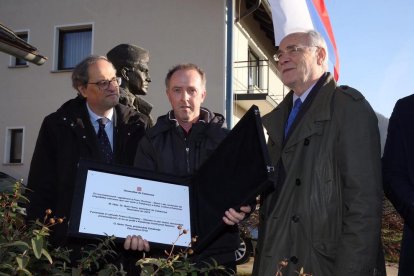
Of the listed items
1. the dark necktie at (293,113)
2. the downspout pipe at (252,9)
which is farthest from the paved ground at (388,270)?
the downspout pipe at (252,9)

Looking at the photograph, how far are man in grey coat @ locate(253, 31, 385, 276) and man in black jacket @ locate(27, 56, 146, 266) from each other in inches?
46.3

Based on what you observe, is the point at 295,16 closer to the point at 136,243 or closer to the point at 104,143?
the point at 104,143

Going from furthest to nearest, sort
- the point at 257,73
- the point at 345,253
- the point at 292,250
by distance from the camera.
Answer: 1. the point at 257,73
2. the point at 292,250
3. the point at 345,253

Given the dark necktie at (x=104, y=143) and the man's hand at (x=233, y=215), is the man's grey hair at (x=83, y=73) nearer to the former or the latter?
the dark necktie at (x=104, y=143)

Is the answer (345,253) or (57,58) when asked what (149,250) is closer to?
(345,253)

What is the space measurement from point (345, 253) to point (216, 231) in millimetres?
638

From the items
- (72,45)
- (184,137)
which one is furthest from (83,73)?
(72,45)

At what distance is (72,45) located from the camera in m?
17.8

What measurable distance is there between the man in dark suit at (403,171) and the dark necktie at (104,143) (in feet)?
5.62

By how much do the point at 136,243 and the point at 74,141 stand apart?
118cm

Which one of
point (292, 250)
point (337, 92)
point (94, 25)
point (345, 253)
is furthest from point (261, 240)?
point (94, 25)

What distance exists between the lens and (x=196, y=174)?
9.51 feet

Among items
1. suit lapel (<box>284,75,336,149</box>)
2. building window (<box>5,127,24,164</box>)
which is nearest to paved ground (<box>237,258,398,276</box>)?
suit lapel (<box>284,75,336,149</box>)

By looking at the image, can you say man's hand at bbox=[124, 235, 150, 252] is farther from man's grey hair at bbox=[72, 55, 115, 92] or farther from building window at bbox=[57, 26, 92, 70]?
building window at bbox=[57, 26, 92, 70]
